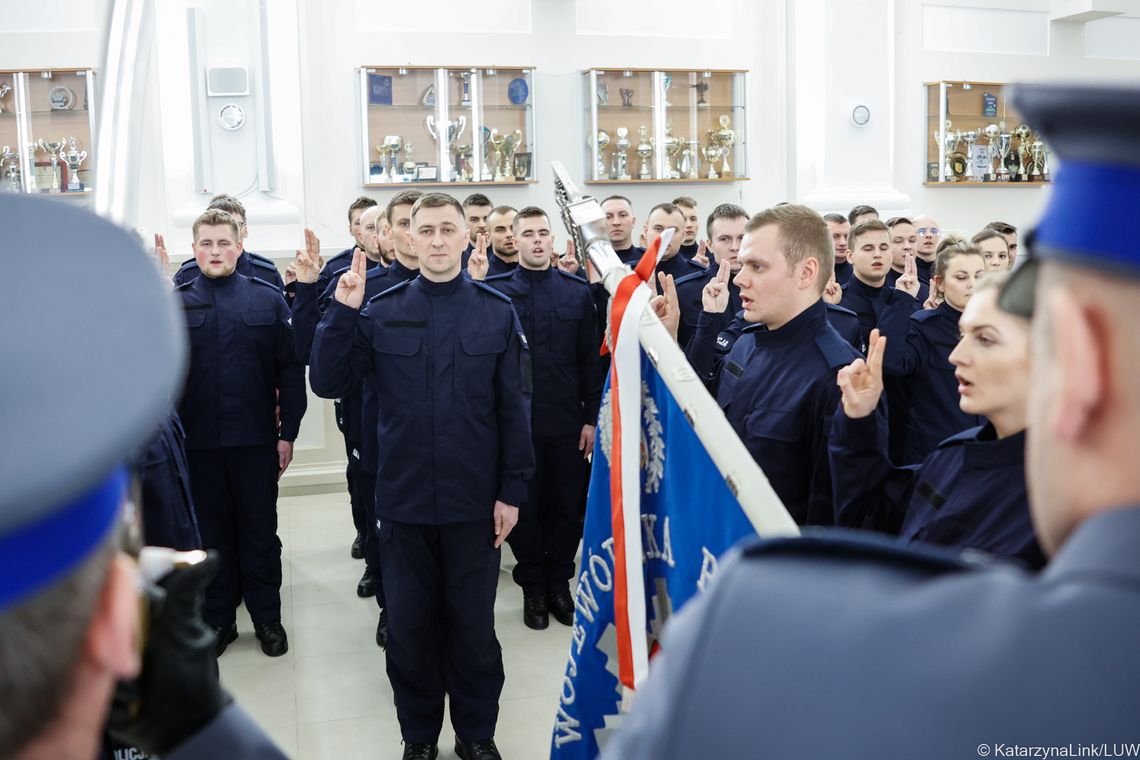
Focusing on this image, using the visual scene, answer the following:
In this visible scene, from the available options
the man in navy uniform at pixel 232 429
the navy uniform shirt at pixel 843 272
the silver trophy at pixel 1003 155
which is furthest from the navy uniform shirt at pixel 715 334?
the silver trophy at pixel 1003 155

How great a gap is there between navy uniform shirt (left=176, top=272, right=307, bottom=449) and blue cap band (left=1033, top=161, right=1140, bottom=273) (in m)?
3.61

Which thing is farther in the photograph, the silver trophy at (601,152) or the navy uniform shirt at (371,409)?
the silver trophy at (601,152)

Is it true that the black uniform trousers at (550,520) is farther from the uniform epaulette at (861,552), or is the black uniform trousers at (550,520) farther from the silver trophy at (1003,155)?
the silver trophy at (1003,155)

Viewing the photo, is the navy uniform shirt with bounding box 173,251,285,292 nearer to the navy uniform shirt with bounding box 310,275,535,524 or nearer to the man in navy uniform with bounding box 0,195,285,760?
the navy uniform shirt with bounding box 310,275,535,524

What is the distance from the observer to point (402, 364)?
10.2ft

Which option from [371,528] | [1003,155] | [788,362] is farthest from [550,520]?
[1003,155]

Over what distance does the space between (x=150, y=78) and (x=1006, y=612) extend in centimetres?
654

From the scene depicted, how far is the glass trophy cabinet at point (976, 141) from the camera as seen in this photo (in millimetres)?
8570

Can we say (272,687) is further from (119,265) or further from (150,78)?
(150,78)

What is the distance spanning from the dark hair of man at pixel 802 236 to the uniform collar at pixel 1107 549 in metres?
2.21

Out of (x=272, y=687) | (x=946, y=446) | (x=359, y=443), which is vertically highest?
(x=946, y=446)

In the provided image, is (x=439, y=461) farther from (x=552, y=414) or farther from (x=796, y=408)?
(x=552, y=414)

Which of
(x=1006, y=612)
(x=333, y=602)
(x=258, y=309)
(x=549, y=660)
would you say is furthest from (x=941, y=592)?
(x=333, y=602)

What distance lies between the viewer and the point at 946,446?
1.93m
